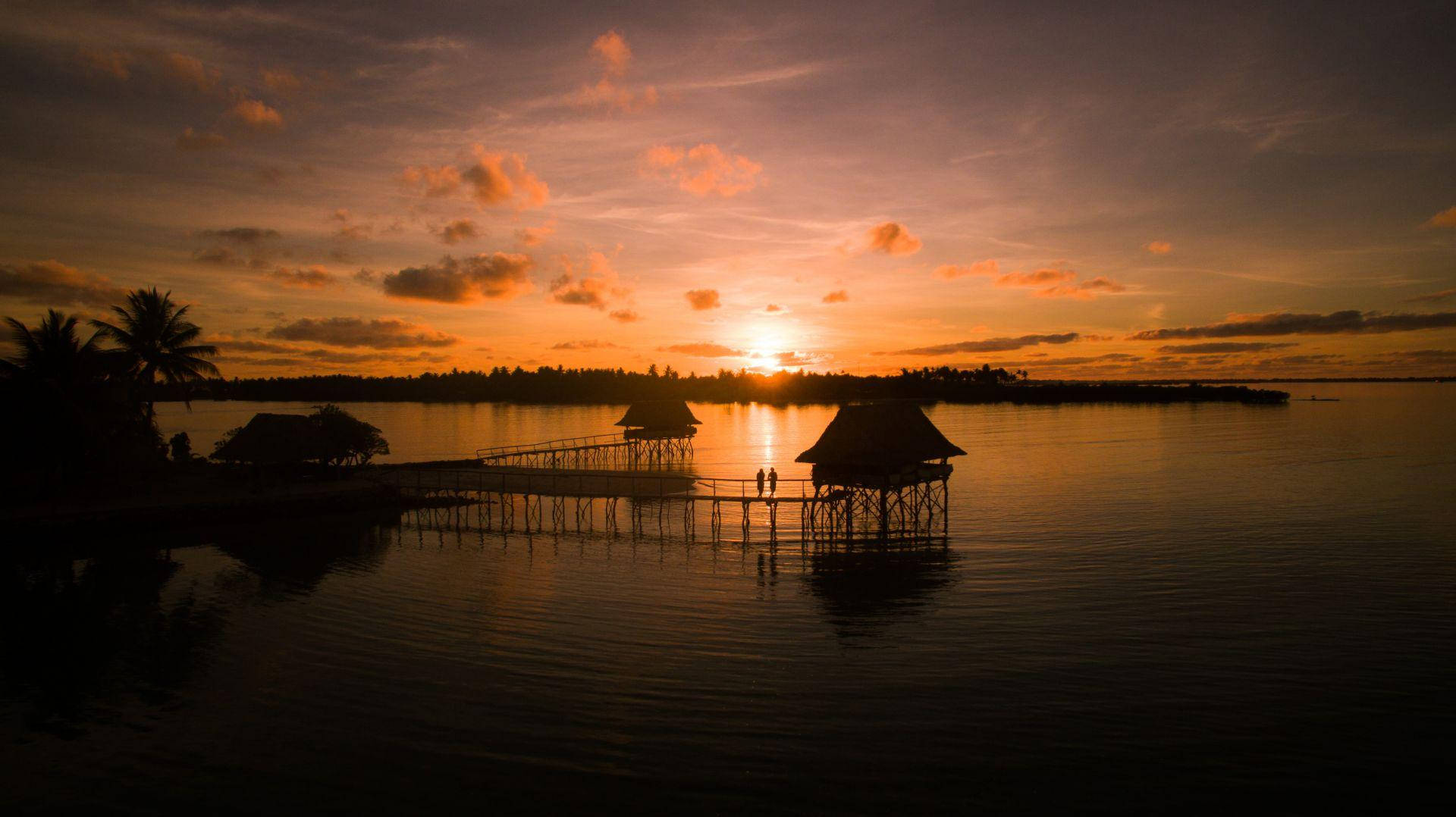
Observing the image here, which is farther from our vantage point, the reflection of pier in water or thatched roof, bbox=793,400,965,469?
the reflection of pier in water

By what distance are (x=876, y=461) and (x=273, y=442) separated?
24.7m

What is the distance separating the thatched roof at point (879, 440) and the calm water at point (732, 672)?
341 centimetres

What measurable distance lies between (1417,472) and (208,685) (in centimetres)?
5841

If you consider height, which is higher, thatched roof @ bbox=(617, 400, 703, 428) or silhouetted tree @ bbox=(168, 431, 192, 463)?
thatched roof @ bbox=(617, 400, 703, 428)

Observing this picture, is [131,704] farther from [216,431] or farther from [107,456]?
[216,431]

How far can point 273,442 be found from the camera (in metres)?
33.0

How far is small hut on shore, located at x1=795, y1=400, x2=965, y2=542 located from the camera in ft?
93.3

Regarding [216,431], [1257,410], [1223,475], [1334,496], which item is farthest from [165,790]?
[1257,410]

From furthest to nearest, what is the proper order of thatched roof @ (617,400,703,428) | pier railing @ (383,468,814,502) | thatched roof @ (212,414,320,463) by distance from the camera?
thatched roof @ (617,400,703,428)
pier railing @ (383,468,814,502)
thatched roof @ (212,414,320,463)

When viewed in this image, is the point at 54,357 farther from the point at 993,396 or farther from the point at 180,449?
the point at 993,396

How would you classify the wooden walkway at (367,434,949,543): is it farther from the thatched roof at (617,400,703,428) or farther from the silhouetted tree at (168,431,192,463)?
the silhouetted tree at (168,431,192,463)

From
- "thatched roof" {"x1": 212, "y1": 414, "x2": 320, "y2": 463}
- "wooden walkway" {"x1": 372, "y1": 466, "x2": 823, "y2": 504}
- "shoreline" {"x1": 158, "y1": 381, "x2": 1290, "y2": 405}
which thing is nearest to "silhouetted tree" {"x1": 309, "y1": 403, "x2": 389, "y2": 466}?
"thatched roof" {"x1": 212, "y1": 414, "x2": 320, "y2": 463}

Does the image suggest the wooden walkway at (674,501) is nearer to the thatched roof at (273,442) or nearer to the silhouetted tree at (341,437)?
the silhouetted tree at (341,437)

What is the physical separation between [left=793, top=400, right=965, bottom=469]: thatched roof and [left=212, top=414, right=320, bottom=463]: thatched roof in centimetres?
2120
